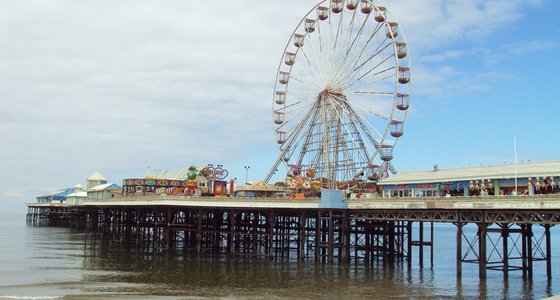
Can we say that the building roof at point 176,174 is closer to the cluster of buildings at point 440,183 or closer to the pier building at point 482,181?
the cluster of buildings at point 440,183

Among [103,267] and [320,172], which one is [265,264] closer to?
[103,267]

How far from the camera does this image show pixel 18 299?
101ft

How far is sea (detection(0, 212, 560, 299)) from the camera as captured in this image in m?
34.7

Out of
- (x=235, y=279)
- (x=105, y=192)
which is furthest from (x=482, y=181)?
(x=105, y=192)

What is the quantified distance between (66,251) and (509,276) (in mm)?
40533

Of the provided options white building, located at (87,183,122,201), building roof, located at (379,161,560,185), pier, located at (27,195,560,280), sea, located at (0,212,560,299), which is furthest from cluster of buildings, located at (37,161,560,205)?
white building, located at (87,183,122,201)

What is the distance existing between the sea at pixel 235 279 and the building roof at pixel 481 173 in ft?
22.7

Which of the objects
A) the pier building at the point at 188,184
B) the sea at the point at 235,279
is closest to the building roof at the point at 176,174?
the pier building at the point at 188,184

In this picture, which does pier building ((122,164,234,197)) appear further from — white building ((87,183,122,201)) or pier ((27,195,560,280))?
white building ((87,183,122,201))

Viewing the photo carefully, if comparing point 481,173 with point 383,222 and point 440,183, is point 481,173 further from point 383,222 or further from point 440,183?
point 383,222

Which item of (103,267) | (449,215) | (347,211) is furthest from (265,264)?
(449,215)

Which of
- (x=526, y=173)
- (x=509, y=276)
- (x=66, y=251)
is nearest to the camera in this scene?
(x=526, y=173)

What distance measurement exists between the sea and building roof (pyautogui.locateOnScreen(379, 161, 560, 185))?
273 inches

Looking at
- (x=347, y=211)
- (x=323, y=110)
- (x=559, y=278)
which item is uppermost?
(x=323, y=110)
